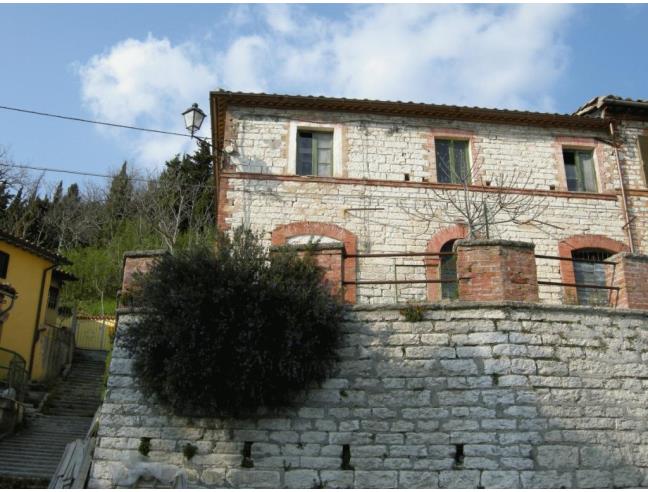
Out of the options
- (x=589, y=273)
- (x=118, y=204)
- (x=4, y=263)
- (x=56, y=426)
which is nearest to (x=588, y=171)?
(x=589, y=273)

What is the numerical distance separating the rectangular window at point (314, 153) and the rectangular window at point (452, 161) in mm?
2554

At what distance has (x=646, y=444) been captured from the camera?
786 centimetres

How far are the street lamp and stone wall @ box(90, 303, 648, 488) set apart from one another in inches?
218

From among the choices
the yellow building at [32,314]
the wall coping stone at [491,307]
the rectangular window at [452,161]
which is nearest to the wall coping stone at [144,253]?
the wall coping stone at [491,307]

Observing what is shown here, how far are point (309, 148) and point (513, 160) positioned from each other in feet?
15.9

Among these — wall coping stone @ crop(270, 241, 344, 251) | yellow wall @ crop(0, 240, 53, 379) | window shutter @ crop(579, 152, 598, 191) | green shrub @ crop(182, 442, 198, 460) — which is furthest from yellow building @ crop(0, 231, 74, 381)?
window shutter @ crop(579, 152, 598, 191)

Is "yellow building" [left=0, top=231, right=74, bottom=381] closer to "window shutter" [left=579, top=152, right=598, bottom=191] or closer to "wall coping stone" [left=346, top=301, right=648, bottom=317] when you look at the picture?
"wall coping stone" [left=346, top=301, right=648, bottom=317]

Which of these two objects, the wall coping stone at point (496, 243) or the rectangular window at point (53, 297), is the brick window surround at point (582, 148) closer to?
the wall coping stone at point (496, 243)

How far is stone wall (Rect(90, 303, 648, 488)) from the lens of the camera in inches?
301

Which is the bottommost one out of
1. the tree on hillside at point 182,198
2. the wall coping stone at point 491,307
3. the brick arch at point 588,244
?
the wall coping stone at point 491,307

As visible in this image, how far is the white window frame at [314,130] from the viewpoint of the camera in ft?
46.2

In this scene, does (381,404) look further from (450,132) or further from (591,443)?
(450,132)

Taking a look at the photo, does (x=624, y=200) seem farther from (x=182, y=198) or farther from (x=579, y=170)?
(x=182, y=198)

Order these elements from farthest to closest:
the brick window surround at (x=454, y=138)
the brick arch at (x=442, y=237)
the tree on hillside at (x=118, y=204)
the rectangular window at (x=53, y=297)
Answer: the tree on hillside at (x=118, y=204), the rectangular window at (x=53, y=297), the brick window surround at (x=454, y=138), the brick arch at (x=442, y=237)
